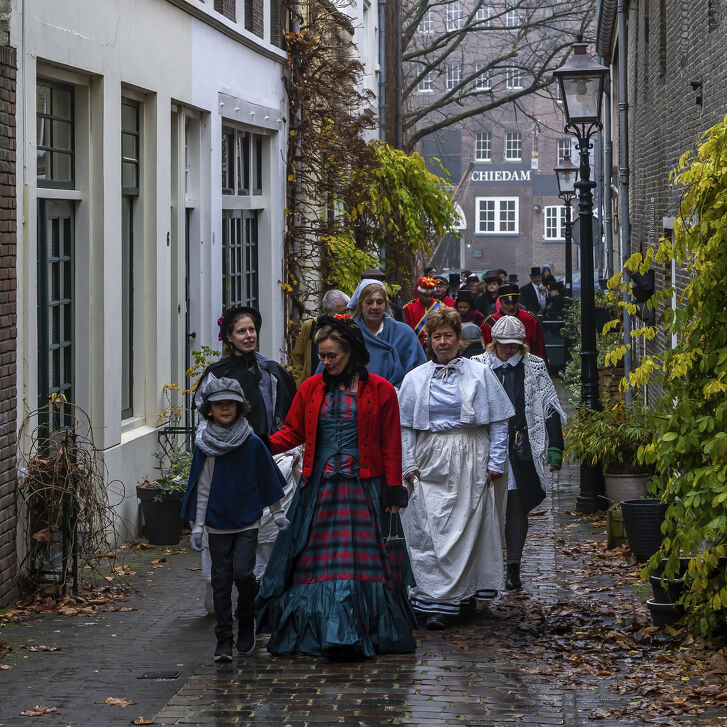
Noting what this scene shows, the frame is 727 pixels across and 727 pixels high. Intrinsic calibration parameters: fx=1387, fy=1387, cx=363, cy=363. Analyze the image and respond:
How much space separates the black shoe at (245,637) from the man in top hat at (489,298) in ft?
46.5

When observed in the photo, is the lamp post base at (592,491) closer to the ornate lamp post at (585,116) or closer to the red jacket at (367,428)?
the ornate lamp post at (585,116)

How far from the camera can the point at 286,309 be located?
17875 millimetres

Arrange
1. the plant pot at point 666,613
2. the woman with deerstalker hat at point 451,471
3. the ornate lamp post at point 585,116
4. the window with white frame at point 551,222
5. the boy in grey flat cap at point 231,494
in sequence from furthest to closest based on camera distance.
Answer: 1. the window with white frame at point 551,222
2. the ornate lamp post at point 585,116
3. the woman with deerstalker hat at point 451,471
4. the plant pot at point 666,613
5. the boy in grey flat cap at point 231,494

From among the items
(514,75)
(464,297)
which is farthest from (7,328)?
(514,75)

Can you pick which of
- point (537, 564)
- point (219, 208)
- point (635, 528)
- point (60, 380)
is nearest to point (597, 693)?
point (635, 528)

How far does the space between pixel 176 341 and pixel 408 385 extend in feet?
16.8

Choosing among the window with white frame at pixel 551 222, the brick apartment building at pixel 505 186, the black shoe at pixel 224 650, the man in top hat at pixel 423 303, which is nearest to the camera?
the black shoe at pixel 224 650

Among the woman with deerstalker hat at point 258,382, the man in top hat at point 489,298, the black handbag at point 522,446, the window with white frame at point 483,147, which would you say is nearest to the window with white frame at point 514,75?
the window with white frame at point 483,147

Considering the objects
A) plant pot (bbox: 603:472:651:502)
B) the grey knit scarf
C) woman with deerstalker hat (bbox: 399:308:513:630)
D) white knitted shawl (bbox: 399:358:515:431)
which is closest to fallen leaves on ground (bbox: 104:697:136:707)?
the grey knit scarf

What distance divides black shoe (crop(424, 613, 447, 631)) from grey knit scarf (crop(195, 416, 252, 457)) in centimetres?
164

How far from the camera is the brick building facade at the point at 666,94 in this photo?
35.3 ft

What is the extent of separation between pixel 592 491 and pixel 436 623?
4.54m

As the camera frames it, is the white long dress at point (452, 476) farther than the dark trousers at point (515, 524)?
No

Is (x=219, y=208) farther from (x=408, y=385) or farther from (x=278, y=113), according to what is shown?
(x=408, y=385)
